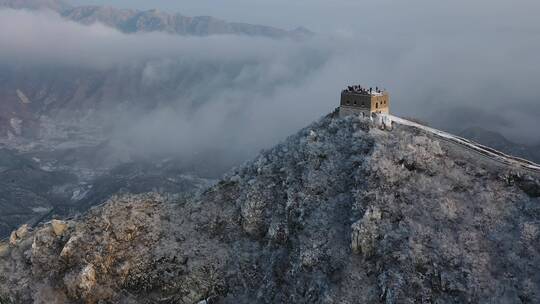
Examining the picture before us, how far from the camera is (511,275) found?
1788 inches

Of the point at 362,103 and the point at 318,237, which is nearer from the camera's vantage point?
the point at 318,237

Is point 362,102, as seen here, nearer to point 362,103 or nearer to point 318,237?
point 362,103

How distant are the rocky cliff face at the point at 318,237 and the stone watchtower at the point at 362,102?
12.0 ft

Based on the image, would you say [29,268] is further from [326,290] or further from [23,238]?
[326,290]

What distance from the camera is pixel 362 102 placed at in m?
72.1

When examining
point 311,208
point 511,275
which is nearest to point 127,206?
point 311,208

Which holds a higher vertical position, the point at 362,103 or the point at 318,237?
the point at 362,103

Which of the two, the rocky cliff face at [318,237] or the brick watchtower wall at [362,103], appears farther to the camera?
the brick watchtower wall at [362,103]

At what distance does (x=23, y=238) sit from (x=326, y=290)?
43.9 metres

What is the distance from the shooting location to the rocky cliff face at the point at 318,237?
154ft

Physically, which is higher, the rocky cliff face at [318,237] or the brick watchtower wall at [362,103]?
the brick watchtower wall at [362,103]

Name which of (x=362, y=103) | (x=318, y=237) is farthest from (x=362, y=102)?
(x=318, y=237)

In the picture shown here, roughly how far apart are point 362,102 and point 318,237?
86.3 feet

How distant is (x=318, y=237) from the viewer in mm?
53844
